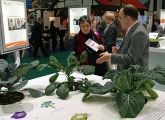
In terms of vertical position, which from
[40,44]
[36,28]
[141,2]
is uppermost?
[141,2]

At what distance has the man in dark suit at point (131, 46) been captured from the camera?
2.65 metres

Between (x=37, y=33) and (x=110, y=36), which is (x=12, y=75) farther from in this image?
(x=37, y=33)

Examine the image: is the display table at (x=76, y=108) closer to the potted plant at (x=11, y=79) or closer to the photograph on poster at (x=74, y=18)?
the potted plant at (x=11, y=79)

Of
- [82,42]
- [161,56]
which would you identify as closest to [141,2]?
[161,56]

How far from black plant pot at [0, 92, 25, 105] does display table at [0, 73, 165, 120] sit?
0.03 meters

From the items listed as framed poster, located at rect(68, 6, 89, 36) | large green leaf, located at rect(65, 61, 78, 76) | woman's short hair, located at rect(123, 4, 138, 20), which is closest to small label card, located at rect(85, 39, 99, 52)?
woman's short hair, located at rect(123, 4, 138, 20)

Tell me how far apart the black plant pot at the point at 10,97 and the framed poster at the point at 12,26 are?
50cm

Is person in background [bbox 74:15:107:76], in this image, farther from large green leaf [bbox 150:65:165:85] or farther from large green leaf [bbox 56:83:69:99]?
large green leaf [bbox 150:65:165:85]

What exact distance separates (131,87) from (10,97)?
0.84 m

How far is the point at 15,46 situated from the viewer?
92.7 inches

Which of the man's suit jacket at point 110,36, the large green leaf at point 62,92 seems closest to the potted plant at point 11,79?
the large green leaf at point 62,92

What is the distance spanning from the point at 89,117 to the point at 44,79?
3.11 ft

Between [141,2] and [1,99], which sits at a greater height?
[141,2]

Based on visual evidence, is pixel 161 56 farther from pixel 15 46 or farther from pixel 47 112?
pixel 47 112
